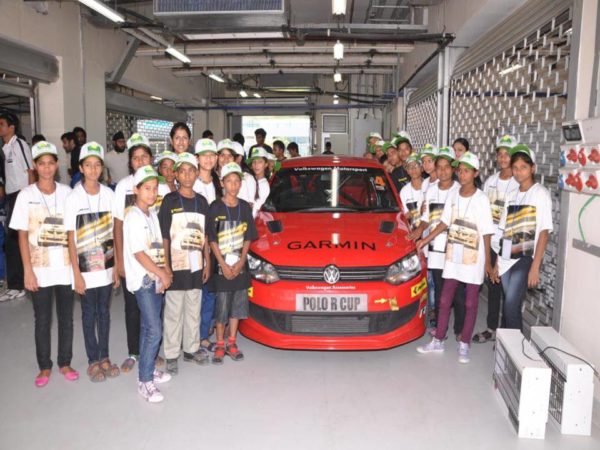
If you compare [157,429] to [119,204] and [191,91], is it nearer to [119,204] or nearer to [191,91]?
[119,204]

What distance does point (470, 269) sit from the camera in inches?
153

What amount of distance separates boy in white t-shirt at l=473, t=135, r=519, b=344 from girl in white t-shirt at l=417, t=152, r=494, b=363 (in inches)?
13.5

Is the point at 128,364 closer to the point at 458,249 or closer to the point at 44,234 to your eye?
the point at 44,234

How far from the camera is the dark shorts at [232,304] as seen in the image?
3834 mm

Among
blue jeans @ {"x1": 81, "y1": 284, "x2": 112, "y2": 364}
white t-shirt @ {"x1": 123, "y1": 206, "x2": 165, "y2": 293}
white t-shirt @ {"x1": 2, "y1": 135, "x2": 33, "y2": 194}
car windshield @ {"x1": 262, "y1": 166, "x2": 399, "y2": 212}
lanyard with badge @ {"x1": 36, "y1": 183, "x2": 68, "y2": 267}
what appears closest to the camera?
white t-shirt @ {"x1": 123, "y1": 206, "x2": 165, "y2": 293}

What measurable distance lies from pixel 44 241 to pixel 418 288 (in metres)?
2.64

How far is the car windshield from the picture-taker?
4699mm

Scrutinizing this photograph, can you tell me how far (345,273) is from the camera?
3.67m

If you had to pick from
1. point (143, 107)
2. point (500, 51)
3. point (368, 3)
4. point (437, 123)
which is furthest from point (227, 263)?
point (143, 107)

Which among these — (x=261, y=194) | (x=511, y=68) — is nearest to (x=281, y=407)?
(x=261, y=194)

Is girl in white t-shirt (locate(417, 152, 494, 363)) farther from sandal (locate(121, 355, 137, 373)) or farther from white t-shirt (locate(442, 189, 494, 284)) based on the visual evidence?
sandal (locate(121, 355, 137, 373))

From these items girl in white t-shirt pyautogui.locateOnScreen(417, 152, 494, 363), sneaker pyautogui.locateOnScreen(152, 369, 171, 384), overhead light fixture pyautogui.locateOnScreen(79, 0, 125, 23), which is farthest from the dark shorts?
overhead light fixture pyautogui.locateOnScreen(79, 0, 125, 23)

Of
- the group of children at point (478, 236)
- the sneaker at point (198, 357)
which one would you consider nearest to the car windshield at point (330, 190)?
the group of children at point (478, 236)

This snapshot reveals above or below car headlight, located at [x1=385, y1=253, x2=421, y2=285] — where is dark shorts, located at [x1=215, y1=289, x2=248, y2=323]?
below
